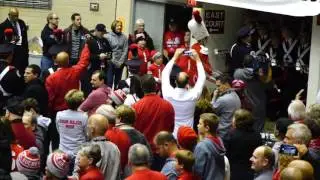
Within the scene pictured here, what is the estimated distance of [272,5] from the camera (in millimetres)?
14383

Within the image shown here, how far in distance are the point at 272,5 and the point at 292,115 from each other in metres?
4.33

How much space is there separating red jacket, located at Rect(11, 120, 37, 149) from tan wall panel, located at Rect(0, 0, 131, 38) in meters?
9.13

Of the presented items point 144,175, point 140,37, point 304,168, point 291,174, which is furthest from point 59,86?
point 291,174

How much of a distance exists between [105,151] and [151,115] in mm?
1748

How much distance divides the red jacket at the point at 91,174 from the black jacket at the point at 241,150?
1967 mm

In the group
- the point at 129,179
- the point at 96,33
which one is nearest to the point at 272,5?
the point at 96,33

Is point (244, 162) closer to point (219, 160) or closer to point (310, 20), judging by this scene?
point (219, 160)

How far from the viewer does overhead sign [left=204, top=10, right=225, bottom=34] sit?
16.2 meters

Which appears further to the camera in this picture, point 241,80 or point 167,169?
point 241,80

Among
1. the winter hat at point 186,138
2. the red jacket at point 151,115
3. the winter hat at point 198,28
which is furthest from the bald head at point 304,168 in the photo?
the winter hat at point 198,28

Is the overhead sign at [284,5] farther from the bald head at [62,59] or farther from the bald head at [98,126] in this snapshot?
the bald head at [98,126]

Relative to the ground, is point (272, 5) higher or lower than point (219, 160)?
higher

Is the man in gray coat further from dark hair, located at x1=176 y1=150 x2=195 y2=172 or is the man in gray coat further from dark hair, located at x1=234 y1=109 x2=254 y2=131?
dark hair, located at x1=234 y1=109 x2=254 y2=131

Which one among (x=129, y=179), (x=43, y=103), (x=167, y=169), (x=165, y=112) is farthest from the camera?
(x=43, y=103)
